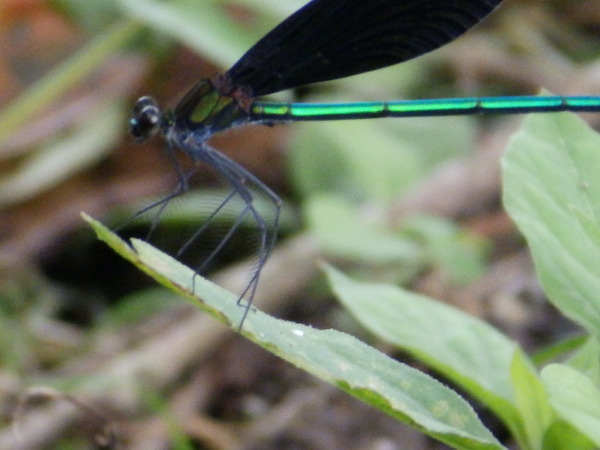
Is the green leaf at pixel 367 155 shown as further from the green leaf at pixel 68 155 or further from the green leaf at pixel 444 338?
the green leaf at pixel 444 338

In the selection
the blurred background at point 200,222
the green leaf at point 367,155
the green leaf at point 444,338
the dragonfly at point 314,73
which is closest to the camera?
the green leaf at point 444,338

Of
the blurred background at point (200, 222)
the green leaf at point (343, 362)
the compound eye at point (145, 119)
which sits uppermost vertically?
the green leaf at point (343, 362)

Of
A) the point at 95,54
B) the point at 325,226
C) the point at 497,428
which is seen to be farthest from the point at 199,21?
the point at 497,428

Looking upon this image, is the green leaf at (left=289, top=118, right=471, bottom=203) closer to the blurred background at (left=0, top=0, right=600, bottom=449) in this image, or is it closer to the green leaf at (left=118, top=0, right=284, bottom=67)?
the blurred background at (left=0, top=0, right=600, bottom=449)

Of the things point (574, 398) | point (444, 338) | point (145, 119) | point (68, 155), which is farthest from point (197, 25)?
point (574, 398)

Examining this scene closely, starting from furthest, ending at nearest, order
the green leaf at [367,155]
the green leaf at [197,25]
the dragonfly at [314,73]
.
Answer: the green leaf at [367,155] → the green leaf at [197,25] → the dragonfly at [314,73]

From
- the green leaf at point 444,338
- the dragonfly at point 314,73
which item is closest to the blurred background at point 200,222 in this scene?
the dragonfly at point 314,73

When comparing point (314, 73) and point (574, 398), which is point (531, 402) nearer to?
point (574, 398)
